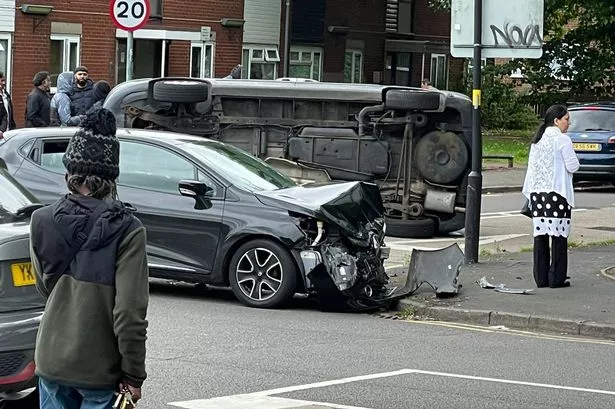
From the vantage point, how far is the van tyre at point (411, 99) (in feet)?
56.9

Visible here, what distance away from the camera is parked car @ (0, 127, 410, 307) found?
457 inches

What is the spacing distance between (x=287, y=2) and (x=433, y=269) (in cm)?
2612

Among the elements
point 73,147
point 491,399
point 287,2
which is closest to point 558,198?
point 491,399

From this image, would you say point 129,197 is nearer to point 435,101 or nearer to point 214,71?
point 435,101

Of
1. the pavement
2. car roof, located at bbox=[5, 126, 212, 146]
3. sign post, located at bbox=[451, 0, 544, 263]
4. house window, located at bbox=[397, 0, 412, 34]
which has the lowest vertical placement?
the pavement

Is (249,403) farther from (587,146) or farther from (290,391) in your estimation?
(587,146)

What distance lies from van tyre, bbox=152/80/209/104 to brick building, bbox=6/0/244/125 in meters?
13.1

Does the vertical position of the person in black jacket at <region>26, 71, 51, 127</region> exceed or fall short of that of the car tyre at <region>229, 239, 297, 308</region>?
it exceeds it

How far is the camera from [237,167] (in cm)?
1247

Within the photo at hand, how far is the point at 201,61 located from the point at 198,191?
2379 cm

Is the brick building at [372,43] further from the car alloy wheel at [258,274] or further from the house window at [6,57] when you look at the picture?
the car alloy wheel at [258,274]

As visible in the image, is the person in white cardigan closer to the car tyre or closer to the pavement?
the pavement

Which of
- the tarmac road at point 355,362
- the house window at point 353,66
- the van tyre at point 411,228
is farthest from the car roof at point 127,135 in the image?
the house window at point 353,66

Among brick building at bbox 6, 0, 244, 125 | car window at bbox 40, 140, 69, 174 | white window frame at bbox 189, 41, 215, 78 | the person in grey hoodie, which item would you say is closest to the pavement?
car window at bbox 40, 140, 69, 174
